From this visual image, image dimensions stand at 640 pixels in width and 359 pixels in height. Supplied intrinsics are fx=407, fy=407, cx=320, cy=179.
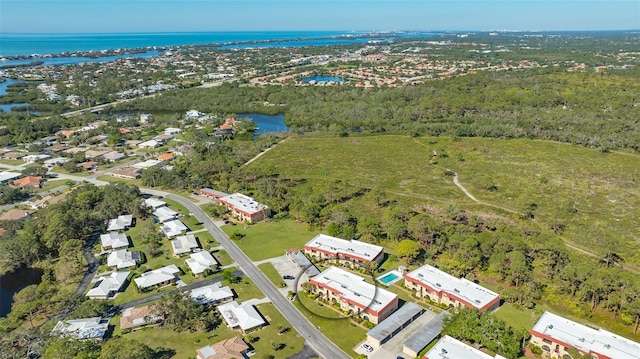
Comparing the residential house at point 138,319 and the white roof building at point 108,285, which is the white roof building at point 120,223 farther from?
the residential house at point 138,319

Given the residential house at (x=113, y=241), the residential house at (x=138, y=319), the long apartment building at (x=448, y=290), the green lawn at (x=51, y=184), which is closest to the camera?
the residential house at (x=138, y=319)

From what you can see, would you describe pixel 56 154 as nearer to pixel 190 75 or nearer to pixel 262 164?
pixel 262 164

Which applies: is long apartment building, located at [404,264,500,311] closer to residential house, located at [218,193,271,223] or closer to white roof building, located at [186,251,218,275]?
white roof building, located at [186,251,218,275]

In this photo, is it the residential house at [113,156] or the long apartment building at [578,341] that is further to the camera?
the residential house at [113,156]

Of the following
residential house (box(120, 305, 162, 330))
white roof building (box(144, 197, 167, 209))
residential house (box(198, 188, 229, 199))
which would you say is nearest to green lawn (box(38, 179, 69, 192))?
white roof building (box(144, 197, 167, 209))

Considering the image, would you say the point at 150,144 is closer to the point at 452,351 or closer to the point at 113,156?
the point at 113,156

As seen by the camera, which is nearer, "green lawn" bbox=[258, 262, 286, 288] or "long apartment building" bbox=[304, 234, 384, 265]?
"green lawn" bbox=[258, 262, 286, 288]

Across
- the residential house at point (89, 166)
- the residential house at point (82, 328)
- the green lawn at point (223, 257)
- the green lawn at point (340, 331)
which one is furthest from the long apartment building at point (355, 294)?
the residential house at point (89, 166)
